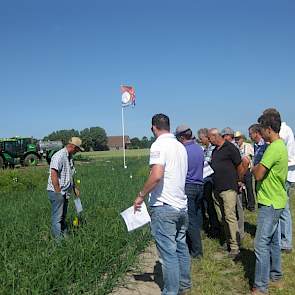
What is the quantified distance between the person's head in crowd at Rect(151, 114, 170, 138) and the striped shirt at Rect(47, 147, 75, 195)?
2.02 m

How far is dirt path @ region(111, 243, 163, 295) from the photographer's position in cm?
440

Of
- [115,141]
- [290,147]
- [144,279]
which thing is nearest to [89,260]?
[144,279]

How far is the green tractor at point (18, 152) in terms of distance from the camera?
27312 millimetres

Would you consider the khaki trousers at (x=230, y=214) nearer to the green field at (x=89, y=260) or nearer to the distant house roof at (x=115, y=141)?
the green field at (x=89, y=260)

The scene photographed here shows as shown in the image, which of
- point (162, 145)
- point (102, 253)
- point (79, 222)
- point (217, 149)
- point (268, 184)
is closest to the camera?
point (162, 145)

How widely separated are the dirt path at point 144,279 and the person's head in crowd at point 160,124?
171cm

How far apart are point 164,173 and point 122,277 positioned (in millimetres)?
1453

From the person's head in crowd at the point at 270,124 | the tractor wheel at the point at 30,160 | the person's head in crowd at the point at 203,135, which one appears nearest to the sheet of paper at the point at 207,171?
the person's head in crowd at the point at 203,135

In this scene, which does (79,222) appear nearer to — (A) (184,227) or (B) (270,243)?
(A) (184,227)

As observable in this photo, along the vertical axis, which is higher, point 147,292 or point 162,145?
point 162,145

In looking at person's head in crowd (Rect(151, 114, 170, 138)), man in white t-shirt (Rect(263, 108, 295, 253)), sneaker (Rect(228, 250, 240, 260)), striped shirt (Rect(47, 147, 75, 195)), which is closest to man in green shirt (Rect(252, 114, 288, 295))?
person's head in crowd (Rect(151, 114, 170, 138))

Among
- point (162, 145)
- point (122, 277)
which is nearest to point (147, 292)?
point (122, 277)

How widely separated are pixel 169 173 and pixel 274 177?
1119 millimetres

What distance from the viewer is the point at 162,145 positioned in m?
3.89
